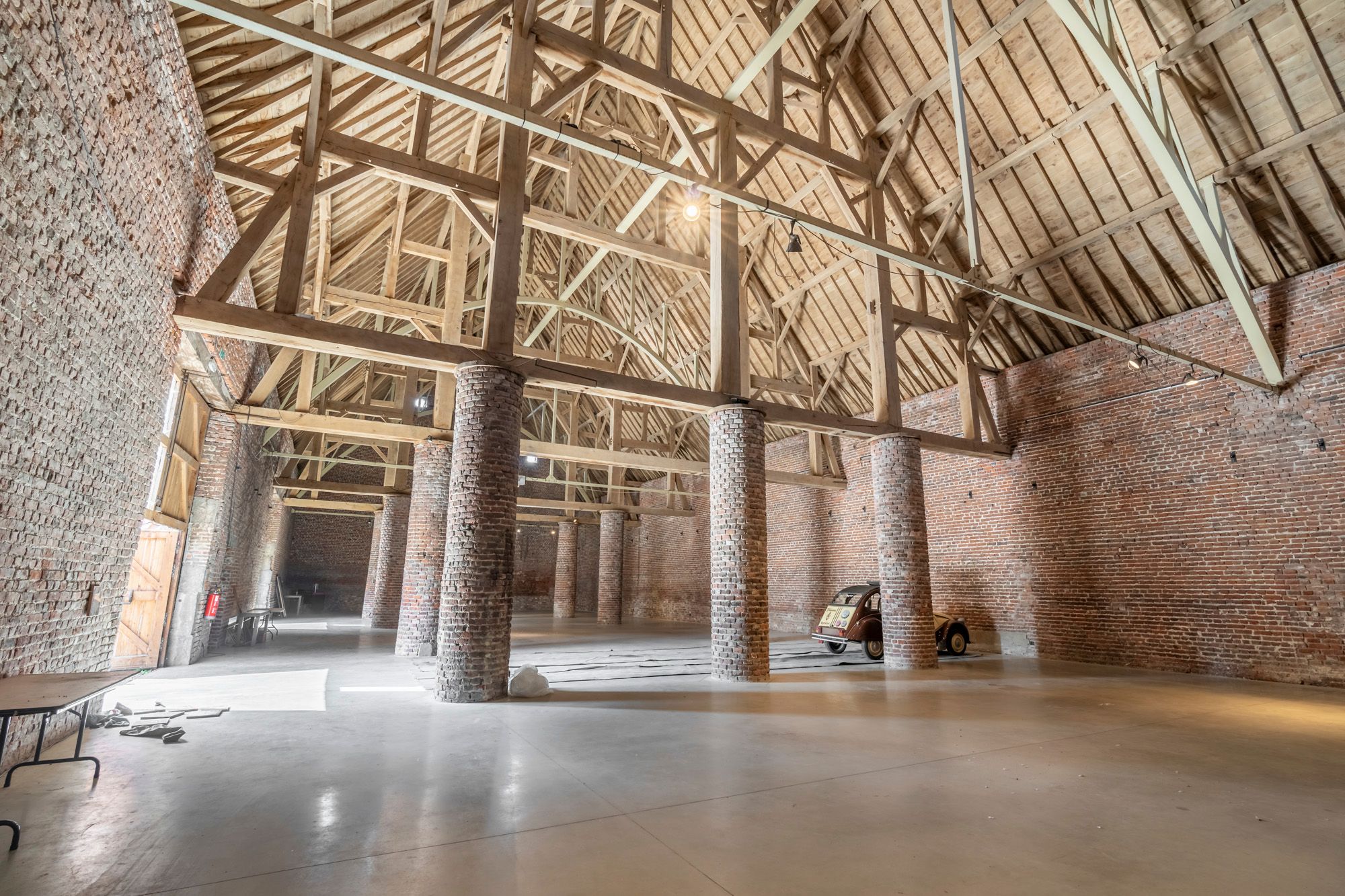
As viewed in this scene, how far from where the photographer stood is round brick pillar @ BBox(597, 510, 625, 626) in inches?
824

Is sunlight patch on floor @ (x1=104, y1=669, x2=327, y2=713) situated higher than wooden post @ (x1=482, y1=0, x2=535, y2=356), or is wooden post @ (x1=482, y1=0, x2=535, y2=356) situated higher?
wooden post @ (x1=482, y1=0, x2=535, y2=356)

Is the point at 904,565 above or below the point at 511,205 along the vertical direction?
below

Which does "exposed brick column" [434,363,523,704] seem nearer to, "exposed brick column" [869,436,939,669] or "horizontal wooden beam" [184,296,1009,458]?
"horizontal wooden beam" [184,296,1009,458]

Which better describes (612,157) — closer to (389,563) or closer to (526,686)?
(526,686)

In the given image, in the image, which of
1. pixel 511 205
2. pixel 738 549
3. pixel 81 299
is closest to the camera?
pixel 81 299

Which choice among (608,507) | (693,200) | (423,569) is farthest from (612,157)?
(608,507)

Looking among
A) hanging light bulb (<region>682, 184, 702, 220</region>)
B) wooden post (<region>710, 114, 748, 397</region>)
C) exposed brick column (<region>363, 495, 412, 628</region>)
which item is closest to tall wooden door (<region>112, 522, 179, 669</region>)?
exposed brick column (<region>363, 495, 412, 628</region>)

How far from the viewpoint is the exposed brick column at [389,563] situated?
16.3m

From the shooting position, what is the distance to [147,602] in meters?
9.17

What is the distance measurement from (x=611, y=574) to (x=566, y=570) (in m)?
2.26

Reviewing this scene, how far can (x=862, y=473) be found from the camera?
15234mm

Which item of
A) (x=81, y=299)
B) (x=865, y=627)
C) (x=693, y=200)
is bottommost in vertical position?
(x=865, y=627)

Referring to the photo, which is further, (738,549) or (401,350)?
(738,549)

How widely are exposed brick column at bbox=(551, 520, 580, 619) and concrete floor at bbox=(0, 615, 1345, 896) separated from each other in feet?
50.1
